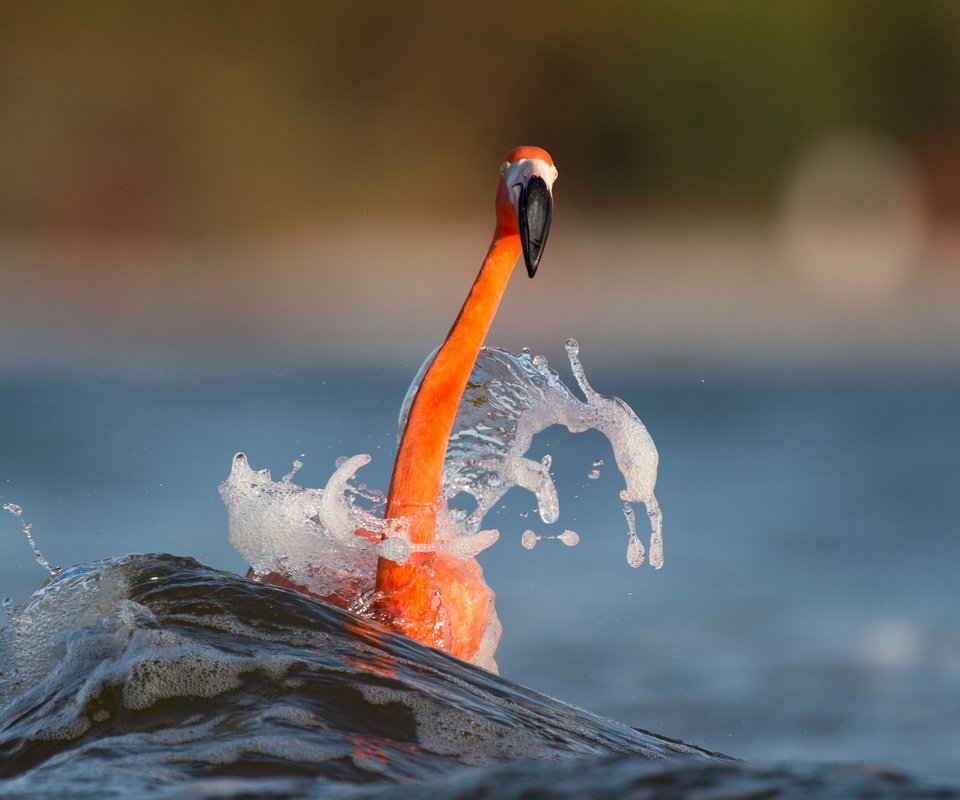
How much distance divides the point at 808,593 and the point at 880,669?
120 centimetres

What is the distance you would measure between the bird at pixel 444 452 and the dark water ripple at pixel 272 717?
0.45 m

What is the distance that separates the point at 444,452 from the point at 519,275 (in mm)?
11971

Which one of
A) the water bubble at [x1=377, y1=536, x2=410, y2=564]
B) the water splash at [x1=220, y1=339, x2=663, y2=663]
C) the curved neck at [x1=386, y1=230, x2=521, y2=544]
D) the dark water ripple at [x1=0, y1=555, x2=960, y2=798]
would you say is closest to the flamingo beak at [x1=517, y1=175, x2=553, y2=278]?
the curved neck at [x1=386, y1=230, x2=521, y2=544]

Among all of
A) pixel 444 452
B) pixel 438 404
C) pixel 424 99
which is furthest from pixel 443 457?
pixel 424 99

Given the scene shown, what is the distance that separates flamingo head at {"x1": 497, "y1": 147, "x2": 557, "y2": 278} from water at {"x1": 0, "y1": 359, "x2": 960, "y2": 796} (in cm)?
107

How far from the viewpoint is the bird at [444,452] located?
338cm

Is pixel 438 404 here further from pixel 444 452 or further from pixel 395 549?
pixel 395 549

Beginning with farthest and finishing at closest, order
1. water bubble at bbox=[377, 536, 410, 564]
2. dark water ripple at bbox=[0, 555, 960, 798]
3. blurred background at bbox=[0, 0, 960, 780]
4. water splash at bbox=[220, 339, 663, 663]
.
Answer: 1. blurred background at bbox=[0, 0, 960, 780]
2. water splash at bbox=[220, 339, 663, 663]
3. water bubble at bbox=[377, 536, 410, 564]
4. dark water ripple at bbox=[0, 555, 960, 798]

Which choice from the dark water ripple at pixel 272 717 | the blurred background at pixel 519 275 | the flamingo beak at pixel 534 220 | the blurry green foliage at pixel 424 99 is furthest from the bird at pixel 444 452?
the blurry green foliage at pixel 424 99

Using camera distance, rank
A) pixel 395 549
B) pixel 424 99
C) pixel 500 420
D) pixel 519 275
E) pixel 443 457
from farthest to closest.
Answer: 1. pixel 424 99
2. pixel 519 275
3. pixel 500 420
4. pixel 443 457
5. pixel 395 549

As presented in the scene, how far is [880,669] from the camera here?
582 centimetres

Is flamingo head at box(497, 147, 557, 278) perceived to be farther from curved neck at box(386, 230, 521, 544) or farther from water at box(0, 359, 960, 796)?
water at box(0, 359, 960, 796)

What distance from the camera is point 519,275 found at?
607 inches

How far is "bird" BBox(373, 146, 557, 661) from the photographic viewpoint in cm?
338
